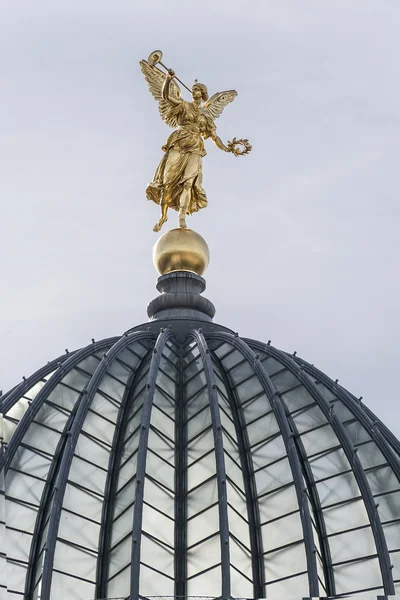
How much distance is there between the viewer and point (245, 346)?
49.2 metres

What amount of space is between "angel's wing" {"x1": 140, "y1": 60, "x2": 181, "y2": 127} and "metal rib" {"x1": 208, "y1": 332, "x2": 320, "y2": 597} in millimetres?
7663

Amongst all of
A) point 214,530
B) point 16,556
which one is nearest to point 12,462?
point 16,556

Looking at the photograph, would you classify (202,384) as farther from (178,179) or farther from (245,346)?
(178,179)

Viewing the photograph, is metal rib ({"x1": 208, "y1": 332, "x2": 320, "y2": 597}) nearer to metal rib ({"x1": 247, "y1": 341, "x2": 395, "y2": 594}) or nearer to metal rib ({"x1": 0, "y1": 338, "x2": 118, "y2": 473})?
metal rib ({"x1": 247, "y1": 341, "x2": 395, "y2": 594})

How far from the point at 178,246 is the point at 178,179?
232 centimetres

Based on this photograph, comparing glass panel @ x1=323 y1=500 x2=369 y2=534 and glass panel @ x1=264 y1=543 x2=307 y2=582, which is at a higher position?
glass panel @ x1=323 y1=500 x2=369 y2=534

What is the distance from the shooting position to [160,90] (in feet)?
173

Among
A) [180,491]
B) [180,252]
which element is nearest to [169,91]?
[180,252]

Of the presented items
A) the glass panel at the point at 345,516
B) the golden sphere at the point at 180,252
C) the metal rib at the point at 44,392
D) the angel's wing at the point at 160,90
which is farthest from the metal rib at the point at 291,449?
the angel's wing at the point at 160,90

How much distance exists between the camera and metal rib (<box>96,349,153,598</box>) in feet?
140

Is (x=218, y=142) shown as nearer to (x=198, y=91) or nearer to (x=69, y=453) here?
(x=198, y=91)

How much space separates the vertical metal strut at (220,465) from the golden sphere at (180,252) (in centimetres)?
380

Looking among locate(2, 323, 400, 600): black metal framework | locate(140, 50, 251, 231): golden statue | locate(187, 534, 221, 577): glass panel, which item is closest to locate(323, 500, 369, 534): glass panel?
locate(2, 323, 400, 600): black metal framework

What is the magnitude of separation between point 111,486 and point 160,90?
→ 14369 millimetres
